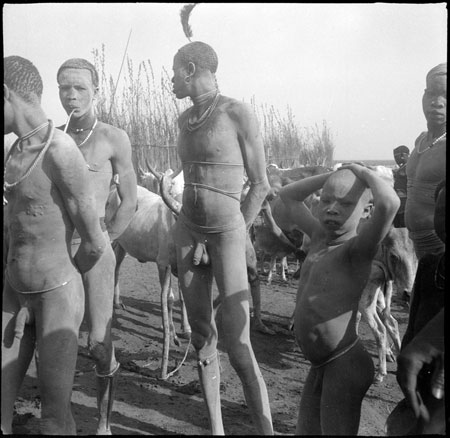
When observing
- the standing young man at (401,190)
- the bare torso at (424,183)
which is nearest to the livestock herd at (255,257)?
the standing young man at (401,190)

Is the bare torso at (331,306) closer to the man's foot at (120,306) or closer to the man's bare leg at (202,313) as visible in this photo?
the man's bare leg at (202,313)

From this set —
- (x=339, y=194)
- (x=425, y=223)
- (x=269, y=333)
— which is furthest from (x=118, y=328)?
(x=339, y=194)

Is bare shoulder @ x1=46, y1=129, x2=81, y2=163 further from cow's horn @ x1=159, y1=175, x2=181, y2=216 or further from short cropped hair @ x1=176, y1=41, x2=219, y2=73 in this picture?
cow's horn @ x1=159, y1=175, x2=181, y2=216

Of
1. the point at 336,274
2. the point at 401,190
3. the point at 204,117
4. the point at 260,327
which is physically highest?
the point at 204,117

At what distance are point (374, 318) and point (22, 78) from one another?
4018 mm

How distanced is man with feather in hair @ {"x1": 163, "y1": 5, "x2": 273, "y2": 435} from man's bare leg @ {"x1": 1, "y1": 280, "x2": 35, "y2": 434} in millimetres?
1125

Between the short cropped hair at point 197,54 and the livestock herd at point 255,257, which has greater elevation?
the short cropped hair at point 197,54

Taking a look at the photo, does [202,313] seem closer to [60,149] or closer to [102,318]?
[102,318]

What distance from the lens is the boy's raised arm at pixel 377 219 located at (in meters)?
2.86

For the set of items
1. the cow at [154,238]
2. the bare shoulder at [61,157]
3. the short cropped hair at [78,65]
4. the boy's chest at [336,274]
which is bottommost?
the cow at [154,238]

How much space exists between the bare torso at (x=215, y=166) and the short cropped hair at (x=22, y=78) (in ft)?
3.57

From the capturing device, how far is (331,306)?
3035 mm

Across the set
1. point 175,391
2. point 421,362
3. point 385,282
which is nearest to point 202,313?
point 421,362

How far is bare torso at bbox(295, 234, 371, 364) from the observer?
3016 mm
